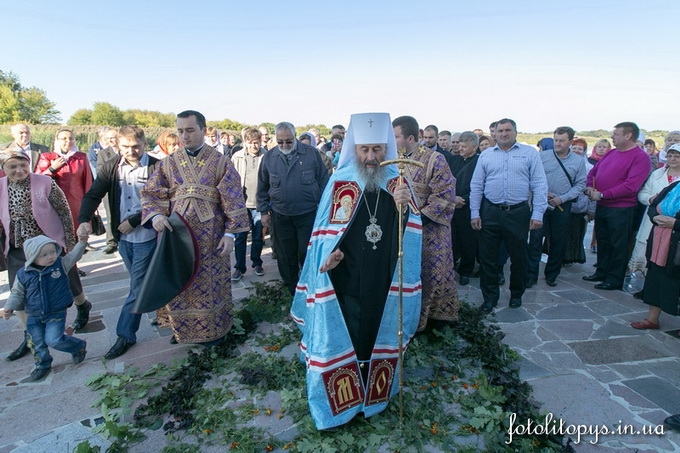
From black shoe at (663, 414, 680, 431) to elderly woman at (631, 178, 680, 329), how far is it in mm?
1808

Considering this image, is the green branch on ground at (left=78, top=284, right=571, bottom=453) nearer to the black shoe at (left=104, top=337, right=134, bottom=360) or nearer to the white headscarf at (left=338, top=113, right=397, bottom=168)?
the black shoe at (left=104, top=337, right=134, bottom=360)

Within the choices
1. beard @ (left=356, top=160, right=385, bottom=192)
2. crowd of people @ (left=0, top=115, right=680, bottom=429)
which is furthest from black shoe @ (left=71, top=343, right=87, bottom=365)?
beard @ (left=356, top=160, right=385, bottom=192)

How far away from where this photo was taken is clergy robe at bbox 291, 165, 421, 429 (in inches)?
120

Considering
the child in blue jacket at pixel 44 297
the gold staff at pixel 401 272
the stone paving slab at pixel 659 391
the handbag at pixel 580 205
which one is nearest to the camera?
the gold staff at pixel 401 272

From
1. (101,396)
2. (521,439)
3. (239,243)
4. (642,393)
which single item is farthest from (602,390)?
(239,243)

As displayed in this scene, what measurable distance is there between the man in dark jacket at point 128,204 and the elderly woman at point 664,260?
5414 millimetres

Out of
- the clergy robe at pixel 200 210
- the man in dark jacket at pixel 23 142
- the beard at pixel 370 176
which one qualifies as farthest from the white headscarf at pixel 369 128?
the man in dark jacket at pixel 23 142

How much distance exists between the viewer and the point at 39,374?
397 centimetres

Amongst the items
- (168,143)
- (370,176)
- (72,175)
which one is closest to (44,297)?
(168,143)

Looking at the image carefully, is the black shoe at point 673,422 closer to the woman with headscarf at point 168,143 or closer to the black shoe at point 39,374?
the black shoe at point 39,374

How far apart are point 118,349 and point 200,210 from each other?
1708 millimetres

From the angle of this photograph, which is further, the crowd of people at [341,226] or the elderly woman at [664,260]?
the elderly woman at [664,260]

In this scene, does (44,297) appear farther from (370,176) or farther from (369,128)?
(369,128)

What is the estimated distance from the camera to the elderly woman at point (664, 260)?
450 cm
